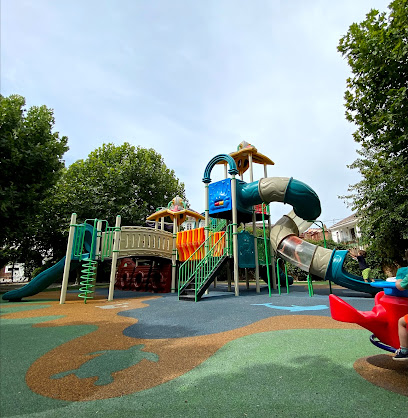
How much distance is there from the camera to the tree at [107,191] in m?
18.5

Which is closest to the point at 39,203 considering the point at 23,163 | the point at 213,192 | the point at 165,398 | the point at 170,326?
the point at 23,163

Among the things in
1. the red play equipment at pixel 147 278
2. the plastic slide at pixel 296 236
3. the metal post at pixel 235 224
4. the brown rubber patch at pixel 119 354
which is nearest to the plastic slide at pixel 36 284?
the red play equipment at pixel 147 278

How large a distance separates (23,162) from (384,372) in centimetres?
1518

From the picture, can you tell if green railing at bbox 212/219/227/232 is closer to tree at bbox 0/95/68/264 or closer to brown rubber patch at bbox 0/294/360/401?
brown rubber patch at bbox 0/294/360/401

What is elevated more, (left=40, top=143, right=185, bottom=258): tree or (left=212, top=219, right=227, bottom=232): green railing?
(left=40, top=143, right=185, bottom=258): tree

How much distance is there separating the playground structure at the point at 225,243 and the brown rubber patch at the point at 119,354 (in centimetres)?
362

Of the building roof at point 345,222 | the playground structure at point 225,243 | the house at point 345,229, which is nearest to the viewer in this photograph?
the playground structure at point 225,243

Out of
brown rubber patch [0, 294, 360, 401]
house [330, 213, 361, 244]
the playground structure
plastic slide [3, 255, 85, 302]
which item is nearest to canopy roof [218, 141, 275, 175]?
the playground structure

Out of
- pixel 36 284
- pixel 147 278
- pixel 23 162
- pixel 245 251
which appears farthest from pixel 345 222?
pixel 23 162

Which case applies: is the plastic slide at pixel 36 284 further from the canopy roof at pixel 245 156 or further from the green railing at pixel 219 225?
the canopy roof at pixel 245 156

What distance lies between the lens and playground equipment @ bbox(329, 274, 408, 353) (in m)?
2.65

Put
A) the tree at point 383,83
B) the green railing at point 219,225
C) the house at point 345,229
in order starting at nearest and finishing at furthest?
the tree at point 383,83 < the green railing at point 219,225 < the house at point 345,229

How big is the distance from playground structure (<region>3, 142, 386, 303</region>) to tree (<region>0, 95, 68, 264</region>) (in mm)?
3852

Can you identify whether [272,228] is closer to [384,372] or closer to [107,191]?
[384,372]
